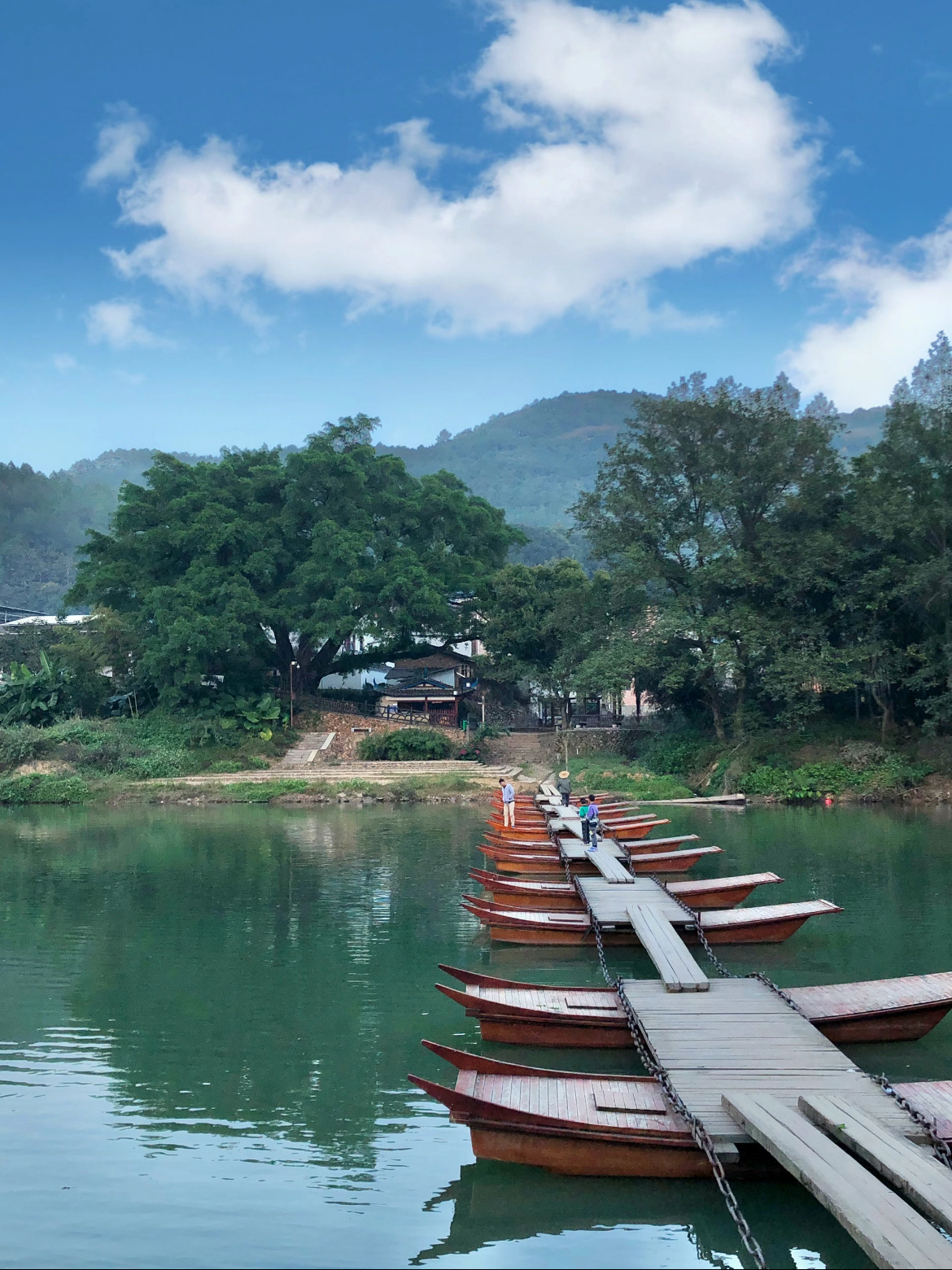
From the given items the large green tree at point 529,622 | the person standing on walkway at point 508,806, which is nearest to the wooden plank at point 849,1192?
the person standing on walkway at point 508,806

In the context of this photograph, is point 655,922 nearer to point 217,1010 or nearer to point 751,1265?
point 217,1010

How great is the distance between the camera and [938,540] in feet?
89.8

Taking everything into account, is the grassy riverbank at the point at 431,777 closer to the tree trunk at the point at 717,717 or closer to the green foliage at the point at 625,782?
the green foliage at the point at 625,782

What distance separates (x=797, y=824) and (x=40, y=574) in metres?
78.4

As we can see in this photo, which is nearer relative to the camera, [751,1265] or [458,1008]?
[751,1265]

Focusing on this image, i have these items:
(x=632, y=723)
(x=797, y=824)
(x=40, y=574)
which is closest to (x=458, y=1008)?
(x=797, y=824)

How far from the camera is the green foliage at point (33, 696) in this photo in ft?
114

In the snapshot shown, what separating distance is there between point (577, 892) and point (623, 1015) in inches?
202

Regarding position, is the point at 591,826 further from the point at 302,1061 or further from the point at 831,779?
the point at 831,779

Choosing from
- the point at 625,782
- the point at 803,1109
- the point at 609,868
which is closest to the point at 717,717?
the point at 625,782

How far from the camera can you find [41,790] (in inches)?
1193

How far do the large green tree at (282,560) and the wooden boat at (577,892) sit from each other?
887 inches

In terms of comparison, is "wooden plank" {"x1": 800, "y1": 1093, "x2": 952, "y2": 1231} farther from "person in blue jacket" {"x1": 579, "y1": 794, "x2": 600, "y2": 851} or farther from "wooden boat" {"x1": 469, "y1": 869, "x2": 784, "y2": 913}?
"person in blue jacket" {"x1": 579, "y1": 794, "x2": 600, "y2": 851}

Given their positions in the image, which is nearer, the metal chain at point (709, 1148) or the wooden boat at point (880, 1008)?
the metal chain at point (709, 1148)
